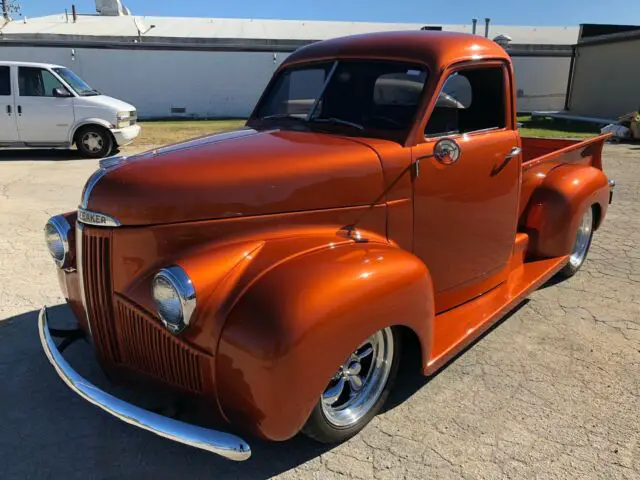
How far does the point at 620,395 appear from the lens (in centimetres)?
294

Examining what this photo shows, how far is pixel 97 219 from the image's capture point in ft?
7.70

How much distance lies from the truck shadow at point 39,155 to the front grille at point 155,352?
30.7 feet

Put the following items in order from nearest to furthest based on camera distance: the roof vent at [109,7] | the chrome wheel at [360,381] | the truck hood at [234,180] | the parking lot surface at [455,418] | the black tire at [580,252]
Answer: the truck hood at [234,180]
the parking lot surface at [455,418]
the chrome wheel at [360,381]
the black tire at [580,252]
the roof vent at [109,7]

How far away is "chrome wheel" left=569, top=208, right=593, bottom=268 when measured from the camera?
15.0ft

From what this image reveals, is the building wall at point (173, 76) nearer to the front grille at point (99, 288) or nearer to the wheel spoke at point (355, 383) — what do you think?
the front grille at point (99, 288)

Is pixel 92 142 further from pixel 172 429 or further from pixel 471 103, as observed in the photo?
pixel 172 429

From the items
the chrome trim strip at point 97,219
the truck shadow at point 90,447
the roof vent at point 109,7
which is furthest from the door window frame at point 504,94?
the roof vent at point 109,7

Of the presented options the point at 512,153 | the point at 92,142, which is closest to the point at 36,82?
the point at 92,142

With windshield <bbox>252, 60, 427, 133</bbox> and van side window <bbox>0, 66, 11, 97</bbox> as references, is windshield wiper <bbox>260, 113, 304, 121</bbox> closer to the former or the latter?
windshield <bbox>252, 60, 427, 133</bbox>

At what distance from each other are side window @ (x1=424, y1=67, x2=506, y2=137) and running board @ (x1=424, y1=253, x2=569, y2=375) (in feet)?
3.52

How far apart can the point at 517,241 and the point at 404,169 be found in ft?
5.13

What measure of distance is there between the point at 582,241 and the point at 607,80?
52.7 ft

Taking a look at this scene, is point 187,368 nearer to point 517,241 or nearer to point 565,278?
point 517,241

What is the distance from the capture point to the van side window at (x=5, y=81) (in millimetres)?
10055
